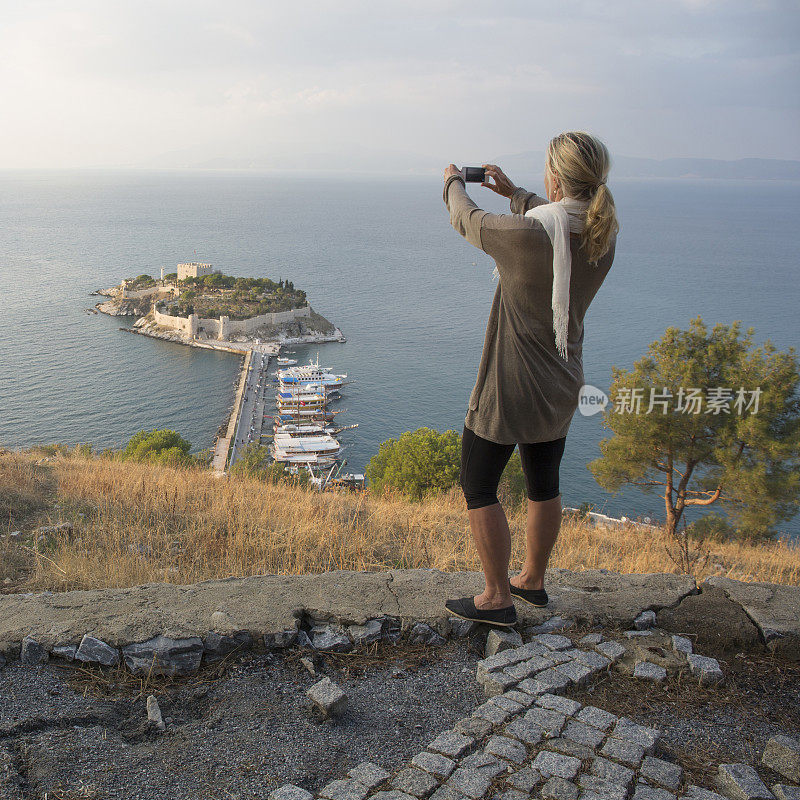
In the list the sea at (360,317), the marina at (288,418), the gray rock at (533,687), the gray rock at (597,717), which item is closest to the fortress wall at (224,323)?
the sea at (360,317)

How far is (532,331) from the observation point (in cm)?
234

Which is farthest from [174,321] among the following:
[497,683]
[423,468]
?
[497,683]

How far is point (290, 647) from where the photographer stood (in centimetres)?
267

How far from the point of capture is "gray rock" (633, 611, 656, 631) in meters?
2.90

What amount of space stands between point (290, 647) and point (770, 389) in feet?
37.5

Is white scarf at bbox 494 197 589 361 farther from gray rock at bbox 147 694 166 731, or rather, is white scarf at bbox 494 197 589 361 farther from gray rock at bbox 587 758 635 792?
gray rock at bbox 147 694 166 731

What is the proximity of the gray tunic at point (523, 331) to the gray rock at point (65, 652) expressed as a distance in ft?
5.56

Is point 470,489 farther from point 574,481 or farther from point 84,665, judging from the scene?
point 574,481

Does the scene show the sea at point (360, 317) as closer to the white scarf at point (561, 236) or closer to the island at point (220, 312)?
the island at point (220, 312)

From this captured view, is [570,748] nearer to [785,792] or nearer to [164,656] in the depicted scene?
[785,792]

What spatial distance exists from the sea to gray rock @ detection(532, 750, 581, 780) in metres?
9.84

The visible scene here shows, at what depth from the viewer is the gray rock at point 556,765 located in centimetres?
193

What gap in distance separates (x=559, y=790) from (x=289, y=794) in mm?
744

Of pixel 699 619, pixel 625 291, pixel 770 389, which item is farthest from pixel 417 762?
pixel 625 291
